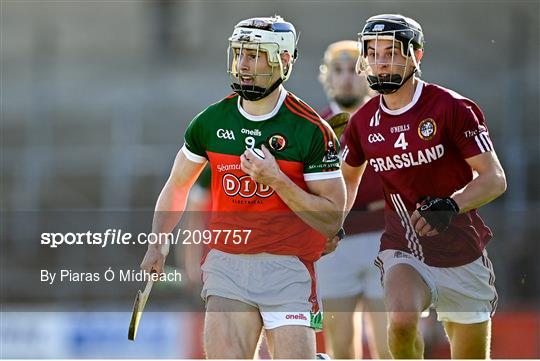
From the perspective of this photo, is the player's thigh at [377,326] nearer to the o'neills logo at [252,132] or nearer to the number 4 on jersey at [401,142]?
the number 4 on jersey at [401,142]

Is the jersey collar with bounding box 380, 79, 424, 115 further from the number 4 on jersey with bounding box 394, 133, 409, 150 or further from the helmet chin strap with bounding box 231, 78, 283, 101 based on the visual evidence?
the helmet chin strap with bounding box 231, 78, 283, 101

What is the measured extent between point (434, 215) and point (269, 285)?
769 mm

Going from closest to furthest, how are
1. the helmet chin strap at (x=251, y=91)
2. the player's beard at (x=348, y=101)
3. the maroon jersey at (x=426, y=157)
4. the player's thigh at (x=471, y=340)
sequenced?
the helmet chin strap at (x=251, y=91)
the maroon jersey at (x=426, y=157)
the player's thigh at (x=471, y=340)
the player's beard at (x=348, y=101)

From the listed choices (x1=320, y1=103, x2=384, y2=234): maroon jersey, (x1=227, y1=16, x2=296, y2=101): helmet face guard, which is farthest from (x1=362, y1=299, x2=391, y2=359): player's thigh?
(x1=227, y1=16, x2=296, y2=101): helmet face guard

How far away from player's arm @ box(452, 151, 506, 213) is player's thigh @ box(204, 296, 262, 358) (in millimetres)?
986

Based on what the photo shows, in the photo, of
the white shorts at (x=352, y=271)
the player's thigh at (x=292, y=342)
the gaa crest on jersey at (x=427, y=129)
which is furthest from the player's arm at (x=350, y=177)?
the white shorts at (x=352, y=271)

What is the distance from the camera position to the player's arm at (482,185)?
416 centimetres

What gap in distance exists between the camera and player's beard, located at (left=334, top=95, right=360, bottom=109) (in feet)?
19.0

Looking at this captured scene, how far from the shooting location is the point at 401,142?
4.34 meters

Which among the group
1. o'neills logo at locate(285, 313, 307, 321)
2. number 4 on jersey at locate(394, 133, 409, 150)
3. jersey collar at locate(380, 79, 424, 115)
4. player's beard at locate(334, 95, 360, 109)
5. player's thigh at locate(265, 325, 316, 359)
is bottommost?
player's thigh at locate(265, 325, 316, 359)

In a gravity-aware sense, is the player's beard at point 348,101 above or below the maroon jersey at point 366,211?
above

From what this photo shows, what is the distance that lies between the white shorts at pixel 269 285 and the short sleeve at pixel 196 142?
41 centimetres

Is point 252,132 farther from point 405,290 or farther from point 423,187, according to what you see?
point 405,290

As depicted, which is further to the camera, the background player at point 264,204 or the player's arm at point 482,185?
the player's arm at point 482,185
